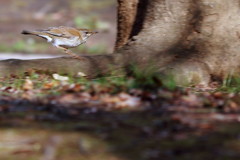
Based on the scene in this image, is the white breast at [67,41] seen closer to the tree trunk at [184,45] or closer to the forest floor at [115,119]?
the tree trunk at [184,45]

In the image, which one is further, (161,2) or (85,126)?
(161,2)

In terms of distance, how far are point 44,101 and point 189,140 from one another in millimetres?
1597

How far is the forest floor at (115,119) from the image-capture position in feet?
13.1

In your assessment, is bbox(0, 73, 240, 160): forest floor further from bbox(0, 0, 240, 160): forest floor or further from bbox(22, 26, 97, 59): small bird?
bbox(22, 26, 97, 59): small bird

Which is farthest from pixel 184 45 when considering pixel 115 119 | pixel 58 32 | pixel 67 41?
pixel 115 119

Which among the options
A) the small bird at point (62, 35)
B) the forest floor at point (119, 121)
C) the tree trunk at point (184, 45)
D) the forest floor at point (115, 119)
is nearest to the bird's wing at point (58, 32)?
the small bird at point (62, 35)

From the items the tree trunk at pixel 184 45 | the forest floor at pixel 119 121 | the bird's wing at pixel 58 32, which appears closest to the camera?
the forest floor at pixel 119 121

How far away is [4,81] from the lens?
21.1ft

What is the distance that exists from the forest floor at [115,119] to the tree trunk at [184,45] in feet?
0.75

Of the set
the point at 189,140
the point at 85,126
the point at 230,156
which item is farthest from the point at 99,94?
the point at 230,156

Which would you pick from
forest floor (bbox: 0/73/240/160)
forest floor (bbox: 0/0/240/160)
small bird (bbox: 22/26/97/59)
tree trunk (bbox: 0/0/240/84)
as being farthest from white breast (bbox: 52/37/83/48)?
forest floor (bbox: 0/73/240/160)

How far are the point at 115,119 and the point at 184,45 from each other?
2.26 meters

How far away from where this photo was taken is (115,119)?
15.1 ft

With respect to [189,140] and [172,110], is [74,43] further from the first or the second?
[189,140]
